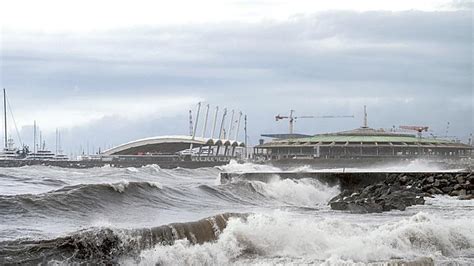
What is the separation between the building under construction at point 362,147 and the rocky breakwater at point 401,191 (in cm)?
7102

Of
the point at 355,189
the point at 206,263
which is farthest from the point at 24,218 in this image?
the point at 355,189

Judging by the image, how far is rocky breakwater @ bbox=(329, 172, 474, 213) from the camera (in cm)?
3106

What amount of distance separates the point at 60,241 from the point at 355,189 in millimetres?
27322

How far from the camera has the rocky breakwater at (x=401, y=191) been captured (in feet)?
102

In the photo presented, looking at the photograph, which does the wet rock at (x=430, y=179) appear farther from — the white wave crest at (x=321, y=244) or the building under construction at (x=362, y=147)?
the building under construction at (x=362, y=147)

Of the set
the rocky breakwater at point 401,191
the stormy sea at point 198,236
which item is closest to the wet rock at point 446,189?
the rocky breakwater at point 401,191

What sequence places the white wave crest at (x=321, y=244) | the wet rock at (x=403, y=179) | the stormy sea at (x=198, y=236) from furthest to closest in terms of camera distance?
the wet rock at (x=403, y=179)
the white wave crest at (x=321, y=244)
the stormy sea at (x=198, y=236)

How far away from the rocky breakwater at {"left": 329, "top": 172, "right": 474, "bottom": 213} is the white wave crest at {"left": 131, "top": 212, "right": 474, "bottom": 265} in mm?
7864

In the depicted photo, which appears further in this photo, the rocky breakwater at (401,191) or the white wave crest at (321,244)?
the rocky breakwater at (401,191)

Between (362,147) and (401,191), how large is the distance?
3489 inches

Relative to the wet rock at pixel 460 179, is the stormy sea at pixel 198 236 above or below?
above

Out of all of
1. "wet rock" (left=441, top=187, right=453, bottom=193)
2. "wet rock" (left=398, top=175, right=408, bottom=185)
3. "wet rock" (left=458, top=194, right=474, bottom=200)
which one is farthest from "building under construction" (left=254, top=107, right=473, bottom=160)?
"wet rock" (left=458, top=194, right=474, bottom=200)

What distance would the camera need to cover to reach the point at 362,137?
131750 mm

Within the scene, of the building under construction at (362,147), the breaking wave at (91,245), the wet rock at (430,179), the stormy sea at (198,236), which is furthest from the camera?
the building under construction at (362,147)
